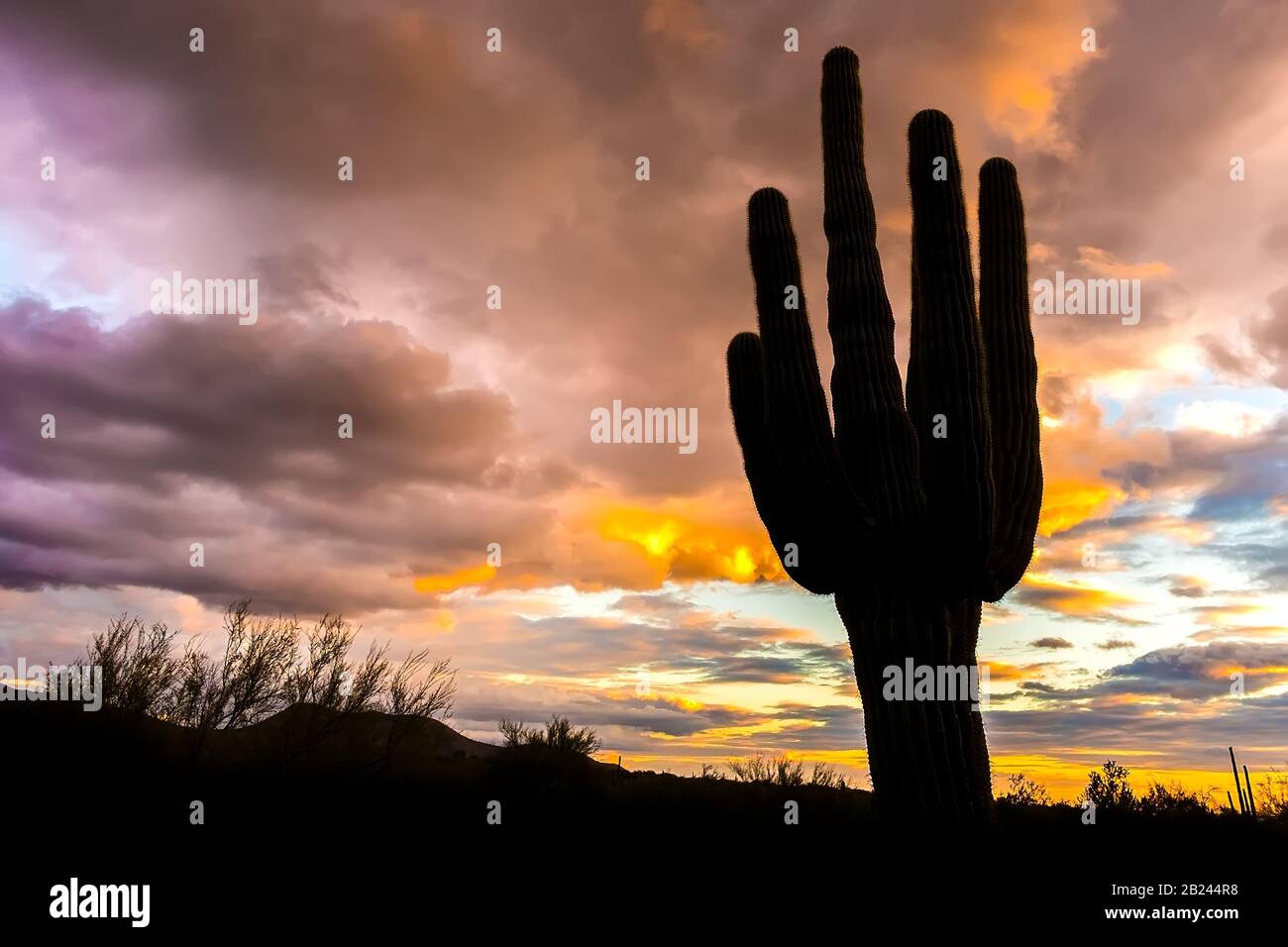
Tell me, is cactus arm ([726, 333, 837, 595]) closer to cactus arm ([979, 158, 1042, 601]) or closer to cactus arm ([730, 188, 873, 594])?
cactus arm ([730, 188, 873, 594])

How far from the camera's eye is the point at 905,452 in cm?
890

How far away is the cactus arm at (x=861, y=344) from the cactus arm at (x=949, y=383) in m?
0.28

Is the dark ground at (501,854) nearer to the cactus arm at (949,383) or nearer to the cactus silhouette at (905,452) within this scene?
the cactus silhouette at (905,452)

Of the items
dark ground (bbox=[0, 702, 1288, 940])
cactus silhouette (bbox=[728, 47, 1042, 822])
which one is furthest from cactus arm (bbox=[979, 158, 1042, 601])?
dark ground (bbox=[0, 702, 1288, 940])

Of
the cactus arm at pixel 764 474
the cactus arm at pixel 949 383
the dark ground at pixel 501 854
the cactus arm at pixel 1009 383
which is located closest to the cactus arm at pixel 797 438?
the cactus arm at pixel 764 474

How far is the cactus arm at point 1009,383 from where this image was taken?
381 inches

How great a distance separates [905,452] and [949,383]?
0.79 meters

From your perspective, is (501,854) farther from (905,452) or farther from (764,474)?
(905,452)

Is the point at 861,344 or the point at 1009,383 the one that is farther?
the point at 1009,383

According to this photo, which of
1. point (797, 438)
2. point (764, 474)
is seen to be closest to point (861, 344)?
point (797, 438)

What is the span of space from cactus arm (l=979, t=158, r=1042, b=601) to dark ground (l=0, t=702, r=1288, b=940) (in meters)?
2.93

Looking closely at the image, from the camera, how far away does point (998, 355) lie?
10.0 meters
